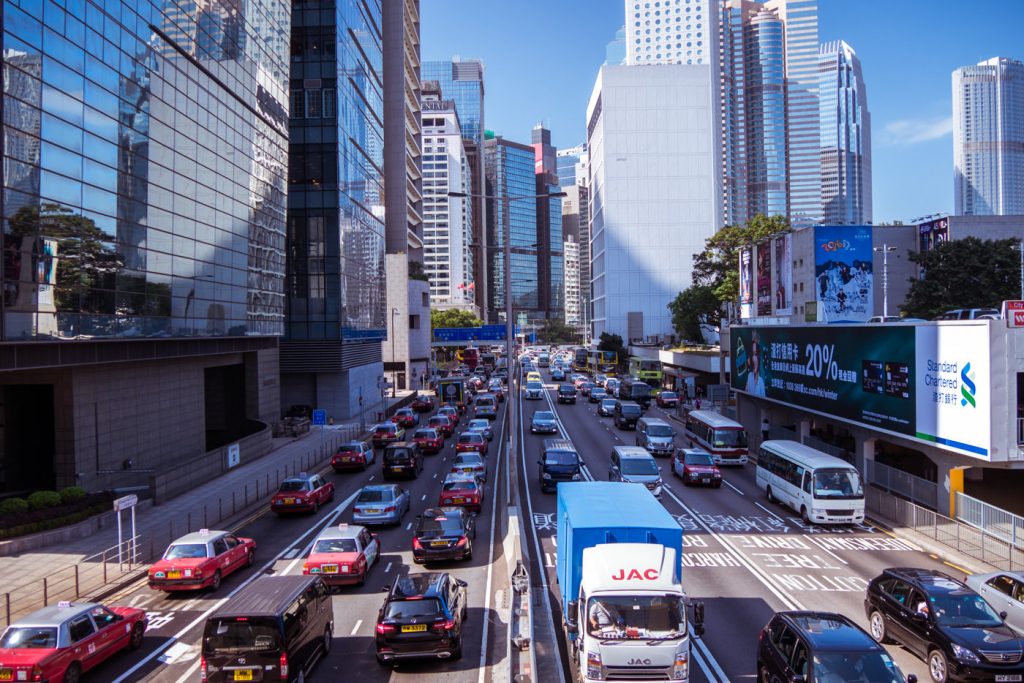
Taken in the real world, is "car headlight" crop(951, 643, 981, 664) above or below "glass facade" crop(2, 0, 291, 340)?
below

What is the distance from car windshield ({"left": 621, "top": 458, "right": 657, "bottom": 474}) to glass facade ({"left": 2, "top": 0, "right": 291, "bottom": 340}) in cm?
→ 2121

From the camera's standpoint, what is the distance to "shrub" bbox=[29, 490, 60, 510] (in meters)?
24.6

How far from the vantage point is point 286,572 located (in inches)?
783

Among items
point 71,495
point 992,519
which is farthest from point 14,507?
point 992,519

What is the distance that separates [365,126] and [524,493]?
52906mm

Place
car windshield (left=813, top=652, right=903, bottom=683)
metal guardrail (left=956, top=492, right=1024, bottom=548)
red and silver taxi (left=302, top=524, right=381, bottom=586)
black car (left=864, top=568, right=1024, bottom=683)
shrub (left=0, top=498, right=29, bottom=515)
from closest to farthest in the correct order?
car windshield (left=813, top=652, right=903, bottom=683) → black car (left=864, top=568, right=1024, bottom=683) → red and silver taxi (left=302, top=524, right=381, bottom=586) → metal guardrail (left=956, top=492, right=1024, bottom=548) → shrub (left=0, top=498, right=29, bottom=515)

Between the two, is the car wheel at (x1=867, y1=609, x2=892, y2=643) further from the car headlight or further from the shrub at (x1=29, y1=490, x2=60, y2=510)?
the shrub at (x1=29, y1=490, x2=60, y2=510)

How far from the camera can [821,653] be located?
10703 millimetres

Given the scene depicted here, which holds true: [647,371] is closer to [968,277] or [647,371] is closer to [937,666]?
[968,277]

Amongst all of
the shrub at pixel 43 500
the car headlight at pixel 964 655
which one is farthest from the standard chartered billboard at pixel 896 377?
the shrub at pixel 43 500

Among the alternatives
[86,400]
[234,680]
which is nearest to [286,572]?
[234,680]

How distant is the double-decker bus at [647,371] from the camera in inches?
3339

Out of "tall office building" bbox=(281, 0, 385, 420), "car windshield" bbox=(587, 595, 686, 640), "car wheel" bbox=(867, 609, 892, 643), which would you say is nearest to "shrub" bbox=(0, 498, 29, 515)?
"car windshield" bbox=(587, 595, 686, 640)

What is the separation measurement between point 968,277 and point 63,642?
Answer: 162ft
